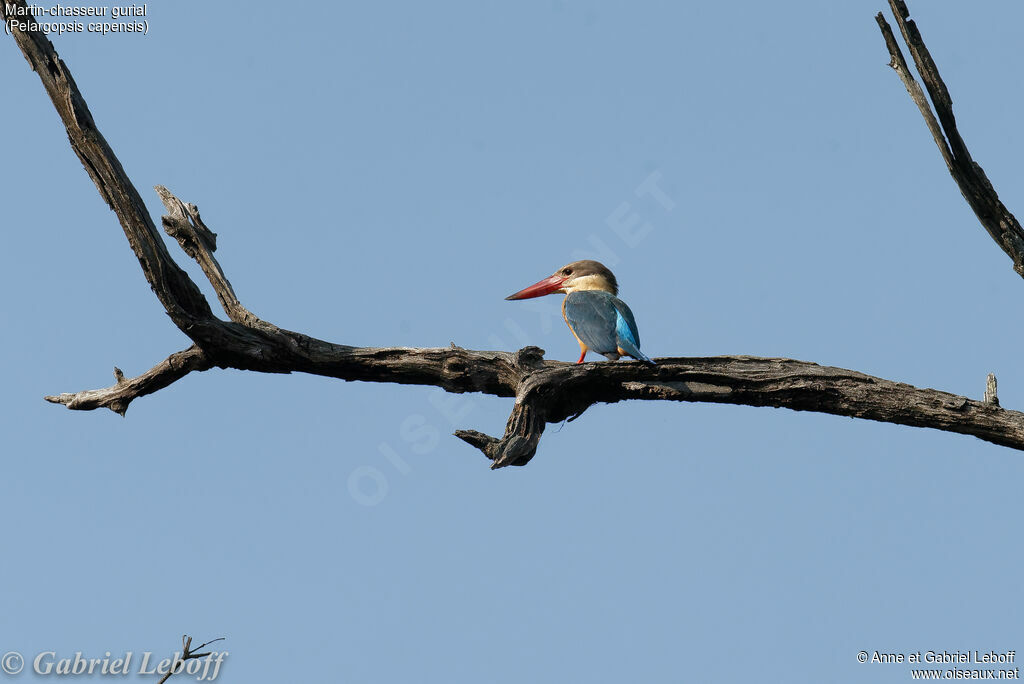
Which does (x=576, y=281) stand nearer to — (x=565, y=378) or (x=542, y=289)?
(x=542, y=289)

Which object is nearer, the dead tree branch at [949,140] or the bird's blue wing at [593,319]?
the dead tree branch at [949,140]

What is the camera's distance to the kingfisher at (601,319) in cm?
502

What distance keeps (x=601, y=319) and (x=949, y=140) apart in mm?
2009

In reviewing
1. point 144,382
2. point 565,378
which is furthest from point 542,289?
point 144,382

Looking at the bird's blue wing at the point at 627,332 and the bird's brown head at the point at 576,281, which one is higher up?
the bird's brown head at the point at 576,281

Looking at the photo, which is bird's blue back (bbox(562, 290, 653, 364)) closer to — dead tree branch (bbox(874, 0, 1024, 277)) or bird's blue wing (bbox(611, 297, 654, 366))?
bird's blue wing (bbox(611, 297, 654, 366))

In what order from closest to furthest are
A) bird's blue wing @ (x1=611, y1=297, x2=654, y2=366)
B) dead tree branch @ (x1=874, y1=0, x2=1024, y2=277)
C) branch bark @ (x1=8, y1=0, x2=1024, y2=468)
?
1. dead tree branch @ (x1=874, y1=0, x2=1024, y2=277)
2. branch bark @ (x1=8, y1=0, x2=1024, y2=468)
3. bird's blue wing @ (x1=611, y1=297, x2=654, y2=366)

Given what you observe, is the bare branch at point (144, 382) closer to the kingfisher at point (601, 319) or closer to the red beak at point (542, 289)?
the kingfisher at point (601, 319)

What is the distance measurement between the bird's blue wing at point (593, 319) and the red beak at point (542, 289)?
2.97 ft

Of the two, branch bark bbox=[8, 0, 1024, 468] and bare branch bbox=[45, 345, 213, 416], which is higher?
branch bark bbox=[8, 0, 1024, 468]

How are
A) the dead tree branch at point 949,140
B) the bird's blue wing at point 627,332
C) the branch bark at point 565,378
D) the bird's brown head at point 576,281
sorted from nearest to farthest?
the dead tree branch at point 949,140, the branch bark at point 565,378, the bird's blue wing at point 627,332, the bird's brown head at point 576,281

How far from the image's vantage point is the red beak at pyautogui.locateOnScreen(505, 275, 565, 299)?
668 centimetres

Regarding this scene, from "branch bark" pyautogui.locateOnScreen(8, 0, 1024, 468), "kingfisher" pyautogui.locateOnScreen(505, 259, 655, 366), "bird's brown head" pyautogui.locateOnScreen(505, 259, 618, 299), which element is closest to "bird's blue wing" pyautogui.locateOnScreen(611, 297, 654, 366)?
"kingfisher" pyautogui.locateOnScreen(505, 259, 655, 366)

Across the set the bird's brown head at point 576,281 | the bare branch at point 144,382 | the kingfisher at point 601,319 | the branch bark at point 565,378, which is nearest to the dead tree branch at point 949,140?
the branch bark at point 565,378
